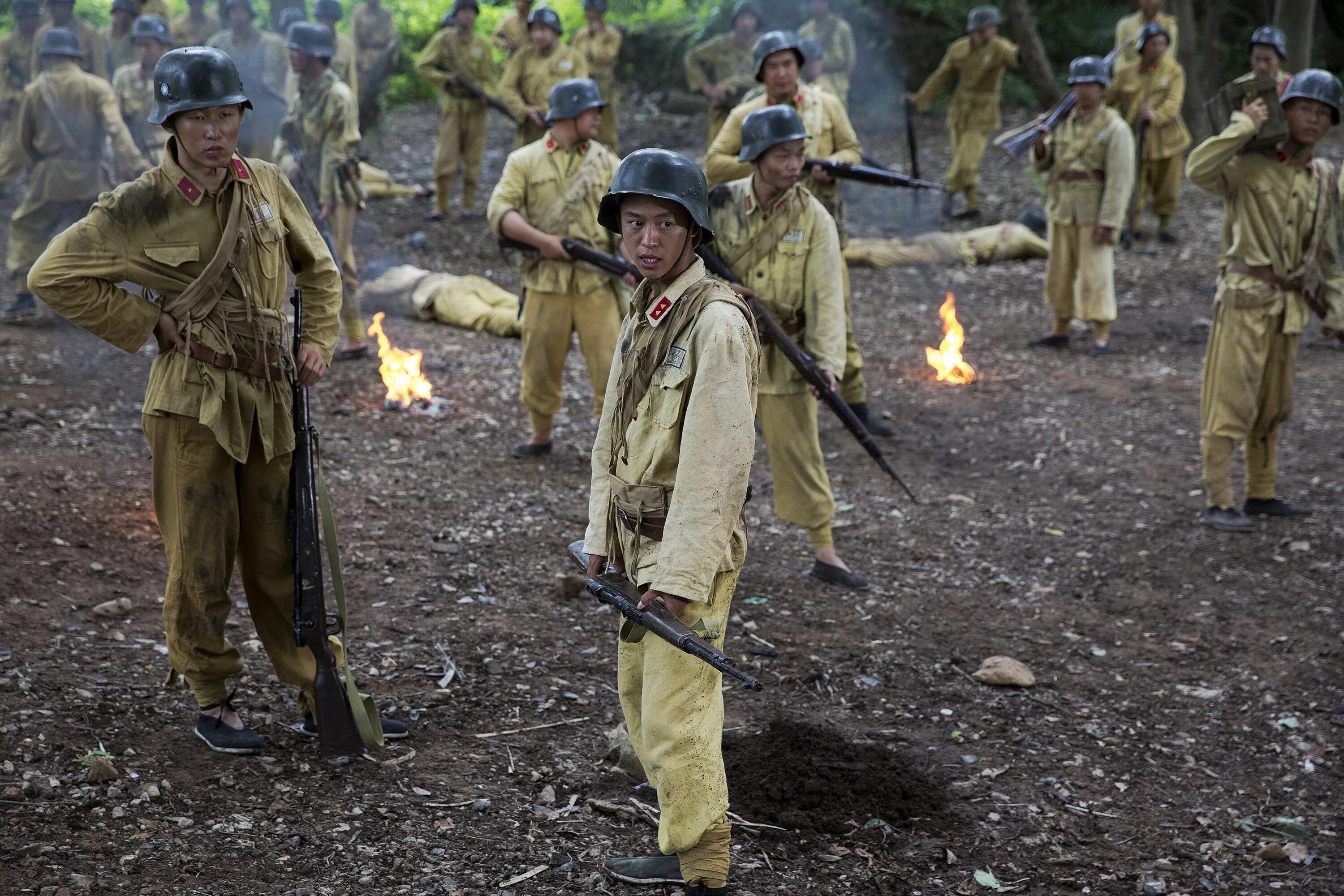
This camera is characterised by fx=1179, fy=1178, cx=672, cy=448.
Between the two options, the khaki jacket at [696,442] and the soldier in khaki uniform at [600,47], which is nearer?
the khaki jacket at [696,442]

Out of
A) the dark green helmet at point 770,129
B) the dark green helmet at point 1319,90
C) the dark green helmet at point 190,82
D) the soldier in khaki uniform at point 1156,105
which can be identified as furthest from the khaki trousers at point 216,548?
the soldier in khaki uniform at point 1156,105

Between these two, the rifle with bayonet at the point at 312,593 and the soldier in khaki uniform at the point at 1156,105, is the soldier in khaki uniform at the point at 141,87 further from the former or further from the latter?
the soldier in khaki uniform at the point at 1156,105

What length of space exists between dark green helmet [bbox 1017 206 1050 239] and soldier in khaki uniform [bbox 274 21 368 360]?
792cm

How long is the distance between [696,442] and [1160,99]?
11761 millimetres

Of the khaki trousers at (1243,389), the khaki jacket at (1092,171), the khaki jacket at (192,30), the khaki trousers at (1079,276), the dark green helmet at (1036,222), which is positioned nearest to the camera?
the khaki trousers at (1243,389)

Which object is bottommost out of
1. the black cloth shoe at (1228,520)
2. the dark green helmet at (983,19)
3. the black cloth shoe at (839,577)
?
the black cloth shoe at (839,577)

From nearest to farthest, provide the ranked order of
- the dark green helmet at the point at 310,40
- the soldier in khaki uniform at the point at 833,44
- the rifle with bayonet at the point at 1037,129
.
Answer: the dark green helmet at the point at 310,40 → the rifle with bayonet at the point at 1037,129 → the soldier in khaki uniform at the point at 833,44

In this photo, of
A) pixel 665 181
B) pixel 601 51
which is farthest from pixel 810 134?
pixel 601 51

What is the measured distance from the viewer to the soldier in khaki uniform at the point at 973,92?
1395 cm

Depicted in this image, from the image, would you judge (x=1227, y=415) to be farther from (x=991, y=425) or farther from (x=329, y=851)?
(x=329, y=851)

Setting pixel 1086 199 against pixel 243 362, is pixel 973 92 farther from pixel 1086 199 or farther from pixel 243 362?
pixel 243 362

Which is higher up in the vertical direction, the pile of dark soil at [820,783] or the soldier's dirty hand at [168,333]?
the soldier's dirty hand at [168,333]

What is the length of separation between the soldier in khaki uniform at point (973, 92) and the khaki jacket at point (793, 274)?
9.60 metres

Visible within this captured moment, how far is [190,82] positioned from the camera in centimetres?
354
